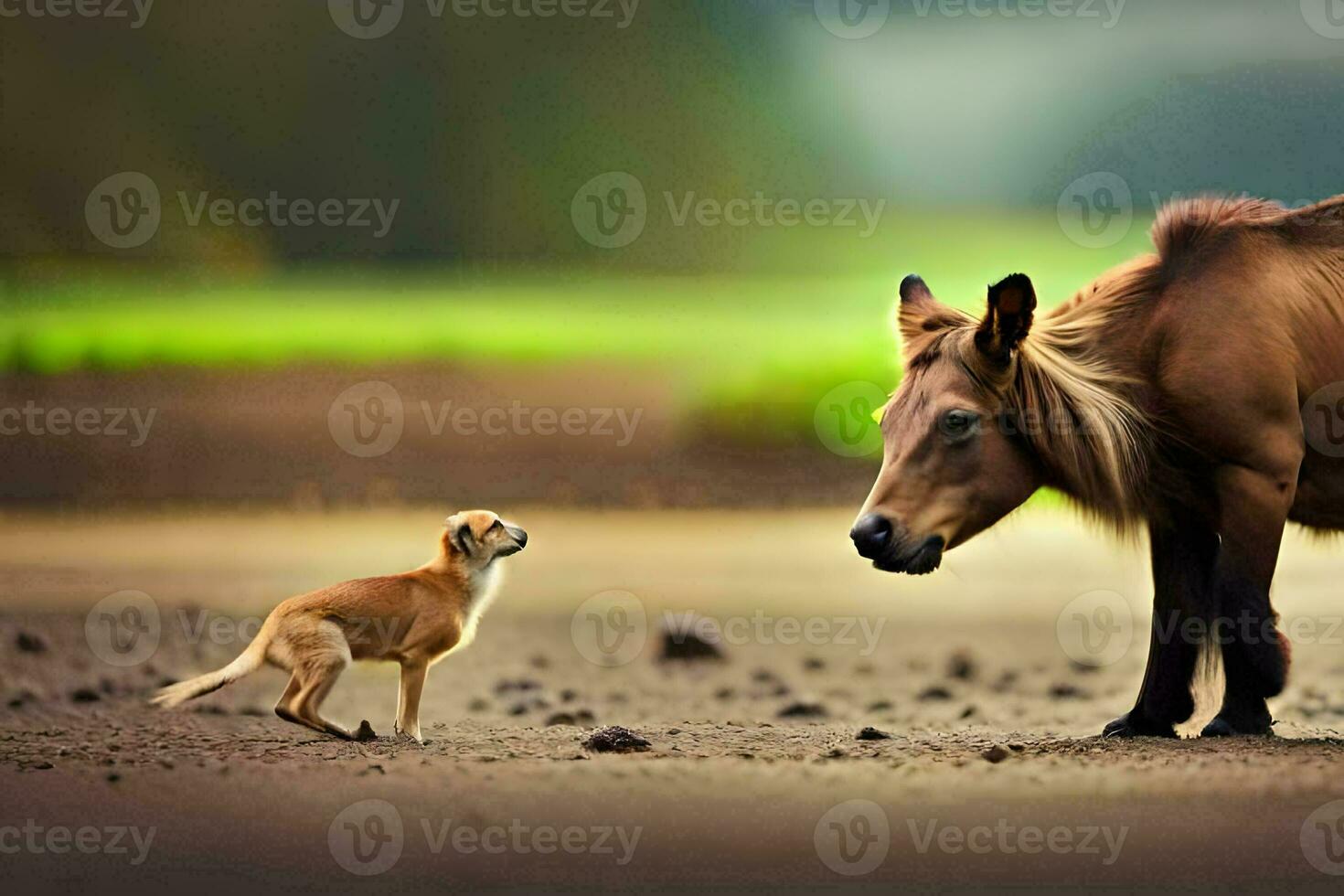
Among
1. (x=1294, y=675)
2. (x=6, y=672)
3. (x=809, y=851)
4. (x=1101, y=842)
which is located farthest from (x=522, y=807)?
(x=1294, y=675)

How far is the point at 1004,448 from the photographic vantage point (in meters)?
8.79

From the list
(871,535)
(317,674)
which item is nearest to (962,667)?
(871,535)

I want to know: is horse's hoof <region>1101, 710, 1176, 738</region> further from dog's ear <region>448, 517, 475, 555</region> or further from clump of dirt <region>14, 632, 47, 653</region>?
clump of dirt <region>14, 632, 47, 653</region>

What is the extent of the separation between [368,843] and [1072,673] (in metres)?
7.64

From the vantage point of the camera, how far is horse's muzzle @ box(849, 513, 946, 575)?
8.41 m

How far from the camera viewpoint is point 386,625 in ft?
31.0

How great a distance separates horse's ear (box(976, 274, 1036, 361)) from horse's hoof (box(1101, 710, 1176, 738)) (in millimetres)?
2413

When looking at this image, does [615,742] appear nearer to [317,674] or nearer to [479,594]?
[479,594]

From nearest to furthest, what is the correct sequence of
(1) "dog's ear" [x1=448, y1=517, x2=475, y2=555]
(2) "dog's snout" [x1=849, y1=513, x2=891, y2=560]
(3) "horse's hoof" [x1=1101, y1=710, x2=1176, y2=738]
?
(2) "dog's snout" [x1=849, y1=513, x2=891, y2=560] < (3) "horse's hoof" [x1=1101, y1=710, x2=1176, y2=738] < (1) "dog's ear" [x1=448, y1=517, x2=475, y2=555]

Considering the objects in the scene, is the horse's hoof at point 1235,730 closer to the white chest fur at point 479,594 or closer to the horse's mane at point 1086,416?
the horse's mane at point 1086,416

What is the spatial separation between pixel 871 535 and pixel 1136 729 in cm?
233

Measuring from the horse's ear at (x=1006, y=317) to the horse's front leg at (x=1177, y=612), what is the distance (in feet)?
4.99

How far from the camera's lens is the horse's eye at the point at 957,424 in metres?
8.62

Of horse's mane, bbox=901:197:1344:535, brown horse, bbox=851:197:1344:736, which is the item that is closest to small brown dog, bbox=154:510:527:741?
brown horse, bbox=851:197:1344:736
